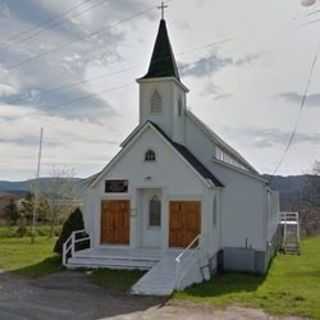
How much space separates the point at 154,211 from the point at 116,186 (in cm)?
194

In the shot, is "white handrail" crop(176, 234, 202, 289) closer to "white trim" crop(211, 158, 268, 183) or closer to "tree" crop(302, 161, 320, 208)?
"white trim" crop(211, 158, 268, 183)

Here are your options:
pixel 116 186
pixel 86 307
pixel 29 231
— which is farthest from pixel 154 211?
pixel 29 231

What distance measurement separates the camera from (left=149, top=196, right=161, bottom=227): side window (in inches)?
907

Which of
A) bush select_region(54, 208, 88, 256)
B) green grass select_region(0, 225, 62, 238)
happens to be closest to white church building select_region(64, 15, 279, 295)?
bush select_region(54, 208, 88, 256)

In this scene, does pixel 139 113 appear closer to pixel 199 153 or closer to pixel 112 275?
pixel 199 153

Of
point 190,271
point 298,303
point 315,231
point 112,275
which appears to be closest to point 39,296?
point 112,275

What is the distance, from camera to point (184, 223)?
22.2 metres

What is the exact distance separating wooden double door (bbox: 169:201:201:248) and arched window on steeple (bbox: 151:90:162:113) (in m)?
4.39

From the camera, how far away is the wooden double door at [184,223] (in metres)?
22.0

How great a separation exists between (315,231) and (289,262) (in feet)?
71.8

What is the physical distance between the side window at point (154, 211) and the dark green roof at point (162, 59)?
557cm

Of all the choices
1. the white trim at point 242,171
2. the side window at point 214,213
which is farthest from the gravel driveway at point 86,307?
the white trim at point 242,171

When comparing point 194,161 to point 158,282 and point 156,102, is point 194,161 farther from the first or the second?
point 158,282

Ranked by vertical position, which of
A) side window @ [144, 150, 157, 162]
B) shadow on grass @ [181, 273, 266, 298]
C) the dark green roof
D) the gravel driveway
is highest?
the dark green roof
